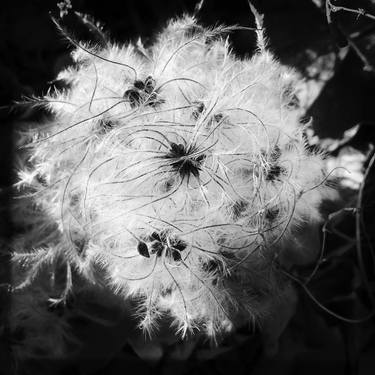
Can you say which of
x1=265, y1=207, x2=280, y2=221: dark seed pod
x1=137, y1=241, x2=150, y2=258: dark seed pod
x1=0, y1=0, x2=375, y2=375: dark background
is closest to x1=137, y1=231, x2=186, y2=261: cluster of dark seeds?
x1=137, y1=241, x2=150, y2=258: dark seed pod

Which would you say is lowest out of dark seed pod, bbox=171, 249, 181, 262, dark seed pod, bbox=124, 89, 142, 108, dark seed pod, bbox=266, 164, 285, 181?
dark seed pod, bbox=171, 249, 181, 262

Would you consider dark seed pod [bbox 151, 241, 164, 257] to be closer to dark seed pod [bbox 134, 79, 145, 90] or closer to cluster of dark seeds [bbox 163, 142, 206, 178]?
cluster of dark seeds [bbox 163, 142, 206, 178]

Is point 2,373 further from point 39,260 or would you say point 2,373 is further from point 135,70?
point 135,70

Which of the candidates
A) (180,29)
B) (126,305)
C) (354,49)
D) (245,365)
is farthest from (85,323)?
(354,49)

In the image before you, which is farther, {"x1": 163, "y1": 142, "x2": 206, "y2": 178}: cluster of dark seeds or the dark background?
the dark background

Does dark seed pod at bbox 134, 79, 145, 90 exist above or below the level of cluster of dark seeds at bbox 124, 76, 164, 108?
above

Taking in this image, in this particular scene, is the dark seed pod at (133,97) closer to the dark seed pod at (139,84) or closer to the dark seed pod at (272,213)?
the dark seed pod at (139,84)

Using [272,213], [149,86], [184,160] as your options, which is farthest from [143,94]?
[272,213]
